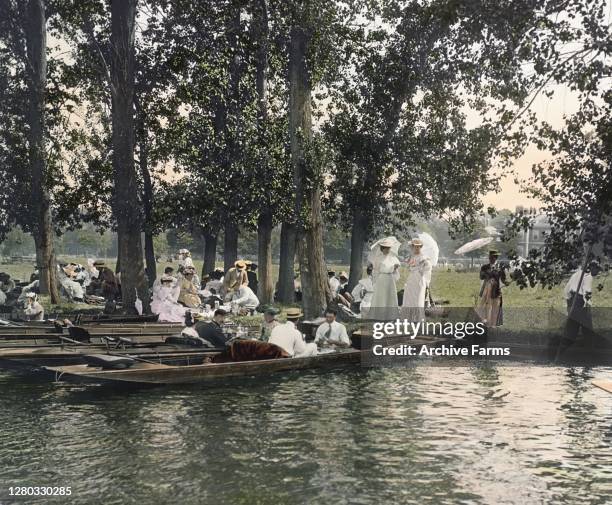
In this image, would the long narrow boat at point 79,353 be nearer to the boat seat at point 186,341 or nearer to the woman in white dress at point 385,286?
the boat seat at point 186,341

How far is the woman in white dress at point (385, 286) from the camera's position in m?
20.9

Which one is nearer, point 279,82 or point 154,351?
point 154,351

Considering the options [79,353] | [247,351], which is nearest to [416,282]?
[247,351]

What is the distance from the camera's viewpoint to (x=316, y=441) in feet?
36.0

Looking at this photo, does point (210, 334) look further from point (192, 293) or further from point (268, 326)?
point (192, 293)

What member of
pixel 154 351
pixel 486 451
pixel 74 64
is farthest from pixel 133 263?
pixel 486 451

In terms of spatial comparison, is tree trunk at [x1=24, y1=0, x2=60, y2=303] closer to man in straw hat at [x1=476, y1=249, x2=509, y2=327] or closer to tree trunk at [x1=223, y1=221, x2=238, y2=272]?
tree trunk at [x1=223, y1=221, x2=238, y2=272]

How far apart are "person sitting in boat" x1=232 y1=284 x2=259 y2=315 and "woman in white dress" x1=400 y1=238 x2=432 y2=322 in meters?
5.04

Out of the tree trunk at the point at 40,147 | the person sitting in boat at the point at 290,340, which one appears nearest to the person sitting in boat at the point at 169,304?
the person sitting in boat at the point at 290,340

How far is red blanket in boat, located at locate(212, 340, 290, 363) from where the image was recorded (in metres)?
15.4

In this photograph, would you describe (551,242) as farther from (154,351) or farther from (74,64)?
(74,64)

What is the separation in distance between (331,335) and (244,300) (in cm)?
632

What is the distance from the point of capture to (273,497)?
862 cm

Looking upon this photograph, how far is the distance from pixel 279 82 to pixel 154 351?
660 inches
